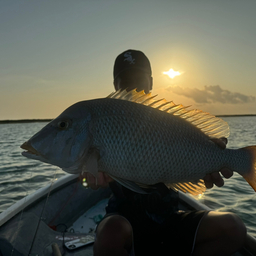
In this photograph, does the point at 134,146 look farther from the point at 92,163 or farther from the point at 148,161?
the point at 92,163

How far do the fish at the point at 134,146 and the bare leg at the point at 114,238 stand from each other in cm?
47

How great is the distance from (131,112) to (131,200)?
3.55 ft

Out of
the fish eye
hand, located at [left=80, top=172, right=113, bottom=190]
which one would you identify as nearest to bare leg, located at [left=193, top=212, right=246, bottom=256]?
hand, located at [left=80, top=172, right=113, bottom=190]

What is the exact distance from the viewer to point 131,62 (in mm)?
3352

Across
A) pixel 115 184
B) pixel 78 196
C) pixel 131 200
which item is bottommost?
pixel 78 196

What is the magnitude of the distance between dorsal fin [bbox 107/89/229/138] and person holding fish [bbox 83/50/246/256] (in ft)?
0.58

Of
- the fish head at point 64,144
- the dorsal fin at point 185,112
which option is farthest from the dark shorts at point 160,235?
the fish head at point 64,144

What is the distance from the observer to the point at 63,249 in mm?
2971

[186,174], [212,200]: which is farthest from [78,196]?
[212,200]

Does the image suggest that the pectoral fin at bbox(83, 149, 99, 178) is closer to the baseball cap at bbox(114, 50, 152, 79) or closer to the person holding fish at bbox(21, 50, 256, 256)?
the person holding fish at bbox(21, 50, 256, 256)

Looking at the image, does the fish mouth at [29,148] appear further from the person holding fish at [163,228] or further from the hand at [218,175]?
the hand at [218,175]

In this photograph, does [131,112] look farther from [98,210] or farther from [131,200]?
[98,210]

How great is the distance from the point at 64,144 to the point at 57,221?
258 cm

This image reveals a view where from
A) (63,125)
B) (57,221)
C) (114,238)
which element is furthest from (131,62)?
(57,221)
